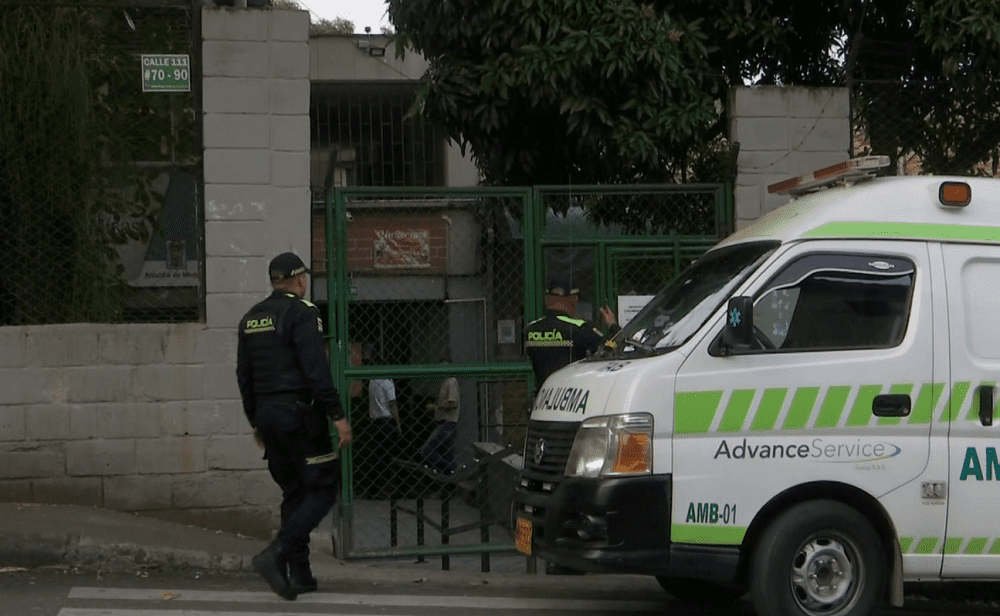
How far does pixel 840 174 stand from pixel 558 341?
2334mm

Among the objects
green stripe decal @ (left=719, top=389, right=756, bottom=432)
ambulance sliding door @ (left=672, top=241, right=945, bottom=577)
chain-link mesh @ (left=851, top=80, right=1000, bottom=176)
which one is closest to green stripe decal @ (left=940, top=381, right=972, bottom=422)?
ambulance sliding door @ (left=672, top=241, right=945, bottom=577)

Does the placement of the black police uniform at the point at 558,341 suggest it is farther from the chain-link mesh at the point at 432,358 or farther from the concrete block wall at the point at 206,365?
the concrete block wall at the point at 206,365

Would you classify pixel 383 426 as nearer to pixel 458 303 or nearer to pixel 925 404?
pixel 458 303

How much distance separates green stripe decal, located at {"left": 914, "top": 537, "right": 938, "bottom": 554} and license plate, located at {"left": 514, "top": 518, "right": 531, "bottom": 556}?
6.37ft

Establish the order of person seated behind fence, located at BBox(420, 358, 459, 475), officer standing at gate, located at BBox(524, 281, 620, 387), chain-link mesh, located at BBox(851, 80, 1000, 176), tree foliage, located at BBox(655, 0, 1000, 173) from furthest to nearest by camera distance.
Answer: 1. chain-link mesh, located at BBox(851, 80, 1000, 176)
2. tree foliage, located at BBox(655, 0, 1000, 173)
3. person seated behind fence, located at BBox(420, 358, 459, 475)
4. officer standing at gate, located at BBox(524, 281, 620, 387)

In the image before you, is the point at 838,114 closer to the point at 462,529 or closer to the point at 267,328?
the point at 462,529

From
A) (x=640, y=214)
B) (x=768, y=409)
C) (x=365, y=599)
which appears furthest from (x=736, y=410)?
(x=640, y=214)

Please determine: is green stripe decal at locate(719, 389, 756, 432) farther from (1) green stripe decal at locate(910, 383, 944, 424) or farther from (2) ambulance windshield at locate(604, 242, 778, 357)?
(1) green stripe decal at locate(910, 383, 944, 424)

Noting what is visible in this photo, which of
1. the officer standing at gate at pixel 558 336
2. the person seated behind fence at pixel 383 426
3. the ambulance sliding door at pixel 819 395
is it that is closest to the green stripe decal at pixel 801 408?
the ambulance sliding door at pixel 819 395

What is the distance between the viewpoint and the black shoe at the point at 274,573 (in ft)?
24.2

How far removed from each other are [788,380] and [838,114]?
3.99m

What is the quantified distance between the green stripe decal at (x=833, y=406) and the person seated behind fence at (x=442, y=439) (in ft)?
11.0

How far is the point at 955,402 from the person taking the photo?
650cm

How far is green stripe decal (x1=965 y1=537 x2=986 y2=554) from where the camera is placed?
6.51 meters
